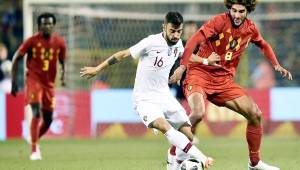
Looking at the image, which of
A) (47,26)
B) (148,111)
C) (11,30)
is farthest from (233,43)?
(11,30)

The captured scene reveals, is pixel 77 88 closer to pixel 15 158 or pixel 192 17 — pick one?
pixel 192 17

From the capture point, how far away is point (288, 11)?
24.5 meters

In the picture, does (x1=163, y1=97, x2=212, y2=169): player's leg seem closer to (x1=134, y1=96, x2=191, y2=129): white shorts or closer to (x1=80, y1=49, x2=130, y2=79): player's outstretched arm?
(x1=134, y1=96, x2=191, y2=129): white shorts

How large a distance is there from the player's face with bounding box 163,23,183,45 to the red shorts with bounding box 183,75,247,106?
717mm

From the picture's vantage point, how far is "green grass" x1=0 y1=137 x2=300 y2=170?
13.3m

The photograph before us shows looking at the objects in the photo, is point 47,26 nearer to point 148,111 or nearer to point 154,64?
point 154,64

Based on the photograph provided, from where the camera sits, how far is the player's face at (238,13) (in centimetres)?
1144

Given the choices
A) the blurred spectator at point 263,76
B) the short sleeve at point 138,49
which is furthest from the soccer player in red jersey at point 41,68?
the blurred spectator at point 263,76

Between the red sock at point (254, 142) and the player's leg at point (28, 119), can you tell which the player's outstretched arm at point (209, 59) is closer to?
the red sock at point (254, 142)

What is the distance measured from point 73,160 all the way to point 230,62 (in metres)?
3.83

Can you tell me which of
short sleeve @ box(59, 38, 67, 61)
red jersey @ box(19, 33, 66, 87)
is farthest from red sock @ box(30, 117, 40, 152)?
short sleeve @ box(59, 38, 67, 61)

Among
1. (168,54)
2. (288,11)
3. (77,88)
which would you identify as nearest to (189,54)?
(168,54)

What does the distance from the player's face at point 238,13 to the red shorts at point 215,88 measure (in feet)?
2.47

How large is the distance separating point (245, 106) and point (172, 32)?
128cm
